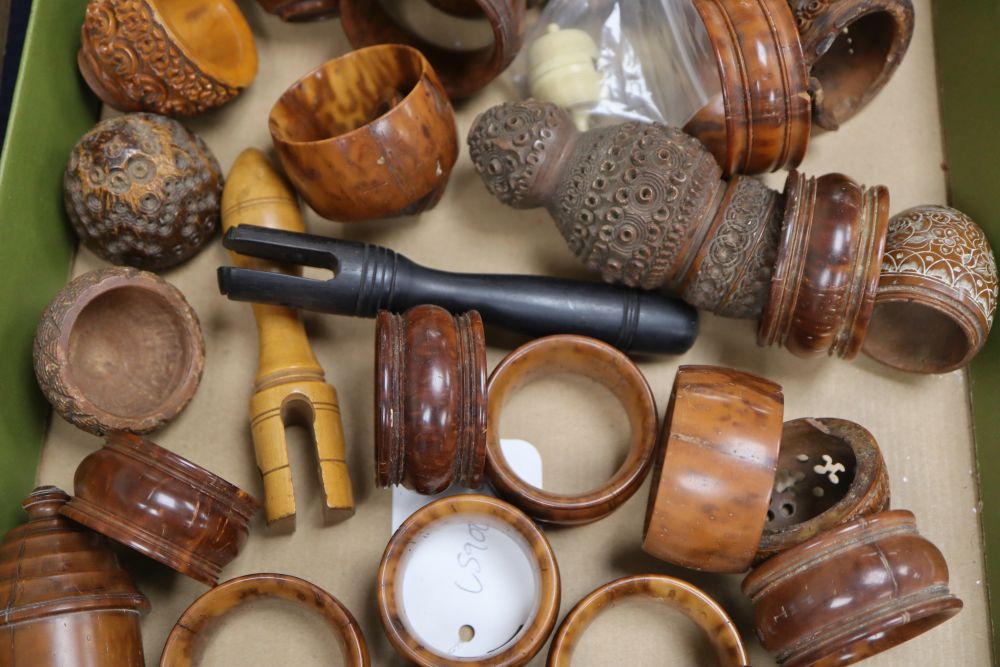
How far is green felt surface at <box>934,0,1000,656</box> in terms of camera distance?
175 cm

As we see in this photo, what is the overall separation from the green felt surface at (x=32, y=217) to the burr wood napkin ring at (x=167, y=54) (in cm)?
7

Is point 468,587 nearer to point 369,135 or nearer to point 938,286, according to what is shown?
point 369,135

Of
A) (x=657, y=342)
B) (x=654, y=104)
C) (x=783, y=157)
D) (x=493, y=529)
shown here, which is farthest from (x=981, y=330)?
(x=493, y=529)

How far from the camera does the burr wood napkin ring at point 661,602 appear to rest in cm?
151

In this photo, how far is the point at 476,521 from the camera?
63.7 inches

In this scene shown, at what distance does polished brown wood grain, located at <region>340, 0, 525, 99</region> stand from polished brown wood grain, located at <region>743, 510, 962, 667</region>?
1.06 meters

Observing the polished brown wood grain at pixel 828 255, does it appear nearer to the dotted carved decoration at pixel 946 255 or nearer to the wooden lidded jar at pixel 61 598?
the dotted carved decoration at pixel 946 255

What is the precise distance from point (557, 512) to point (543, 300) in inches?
15.2

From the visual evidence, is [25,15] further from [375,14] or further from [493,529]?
[493,529]

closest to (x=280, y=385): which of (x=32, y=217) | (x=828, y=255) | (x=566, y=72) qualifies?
(x=32, y=217)

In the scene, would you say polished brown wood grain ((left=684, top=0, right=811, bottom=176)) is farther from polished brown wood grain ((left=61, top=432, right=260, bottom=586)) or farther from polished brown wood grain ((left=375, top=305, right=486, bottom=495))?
polished brown wood grain ((left=61, top=432, right=260, bottom=586))

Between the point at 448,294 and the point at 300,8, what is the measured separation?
75 centimetres

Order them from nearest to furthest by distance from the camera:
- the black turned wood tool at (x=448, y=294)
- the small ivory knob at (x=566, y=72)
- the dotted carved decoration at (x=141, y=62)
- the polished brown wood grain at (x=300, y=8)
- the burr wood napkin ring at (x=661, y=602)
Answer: the burr wood napkin ring at (x=661, y=602)
the black turned wood tool at (x=448, y=294)
the dotted carved decoration at (x=141, y=62)
the small ivory knob at (x=566, y=72)
the polished brown wood grain at (x=300, y=8)

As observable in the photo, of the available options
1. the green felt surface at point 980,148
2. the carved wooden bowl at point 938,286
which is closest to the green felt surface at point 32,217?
the carved wooden bowl at point 938,286
